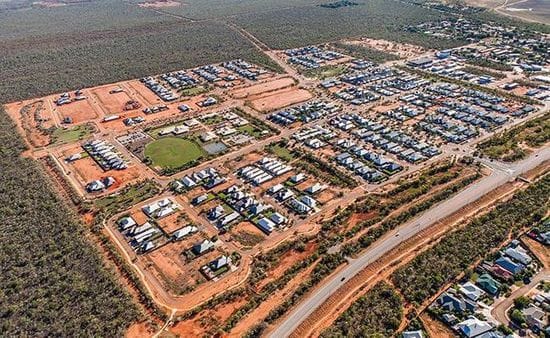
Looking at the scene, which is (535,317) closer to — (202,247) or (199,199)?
(202,247)

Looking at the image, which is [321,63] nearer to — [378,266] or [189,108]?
[189,108]

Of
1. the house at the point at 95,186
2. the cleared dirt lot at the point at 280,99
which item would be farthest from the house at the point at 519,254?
the house at the point at 95,186

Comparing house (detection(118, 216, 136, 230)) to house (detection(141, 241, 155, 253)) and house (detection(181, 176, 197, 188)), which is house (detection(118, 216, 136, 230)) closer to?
house (detection(141, 241, 155, 253))

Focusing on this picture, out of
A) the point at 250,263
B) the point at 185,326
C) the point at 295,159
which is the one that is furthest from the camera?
the point at 295,159

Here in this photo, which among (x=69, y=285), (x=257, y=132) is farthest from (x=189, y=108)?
(x=69, y=285)

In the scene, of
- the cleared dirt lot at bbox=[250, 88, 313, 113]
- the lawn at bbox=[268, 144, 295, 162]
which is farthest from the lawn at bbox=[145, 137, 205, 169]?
the cleared dirt lot at bbox=[250, 88, 313, 113]

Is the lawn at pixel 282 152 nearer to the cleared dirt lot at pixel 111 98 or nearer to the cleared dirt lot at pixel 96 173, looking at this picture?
the cleared dirt lot at pixel 96 173

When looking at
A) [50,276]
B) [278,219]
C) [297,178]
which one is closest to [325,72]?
[297,178]
